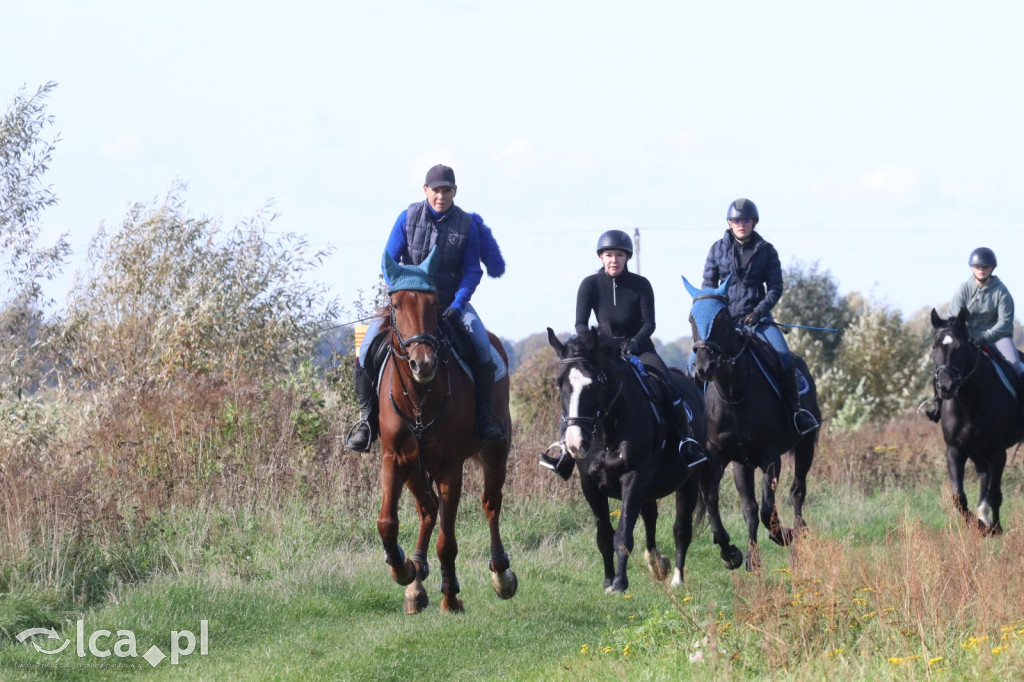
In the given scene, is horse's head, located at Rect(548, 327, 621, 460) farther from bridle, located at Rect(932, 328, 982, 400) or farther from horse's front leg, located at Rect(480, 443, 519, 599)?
bridle, located at Rect(932, 328, 982, 400)

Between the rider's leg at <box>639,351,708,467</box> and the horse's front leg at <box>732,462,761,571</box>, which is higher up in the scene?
the rider's leg at <box>639,351,708,467</box>

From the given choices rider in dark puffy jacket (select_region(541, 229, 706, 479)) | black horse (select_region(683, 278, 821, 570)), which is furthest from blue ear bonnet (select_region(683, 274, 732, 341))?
rider in dark puffy jacket (select_region(541, 229, 706, 479))

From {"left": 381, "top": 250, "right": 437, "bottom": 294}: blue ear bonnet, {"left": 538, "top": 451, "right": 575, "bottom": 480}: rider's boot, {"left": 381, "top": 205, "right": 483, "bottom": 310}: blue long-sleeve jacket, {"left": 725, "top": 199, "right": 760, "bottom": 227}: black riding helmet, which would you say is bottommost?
{"left": 538, "top": 451, "right": 575, "bottom": 480}: rider's boot

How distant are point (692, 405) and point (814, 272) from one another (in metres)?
31.8

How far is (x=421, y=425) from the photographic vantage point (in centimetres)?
956

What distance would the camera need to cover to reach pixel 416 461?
9734 mm

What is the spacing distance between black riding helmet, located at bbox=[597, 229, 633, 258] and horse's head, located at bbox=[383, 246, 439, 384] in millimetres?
2481

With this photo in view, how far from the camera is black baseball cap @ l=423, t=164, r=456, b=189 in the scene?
10.3 metres

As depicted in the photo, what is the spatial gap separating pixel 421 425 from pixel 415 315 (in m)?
0.94

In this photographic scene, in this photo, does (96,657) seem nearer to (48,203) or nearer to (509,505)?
(509,505)

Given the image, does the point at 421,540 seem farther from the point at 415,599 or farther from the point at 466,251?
the point at 466,251

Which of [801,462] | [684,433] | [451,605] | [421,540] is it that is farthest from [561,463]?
[801,462]

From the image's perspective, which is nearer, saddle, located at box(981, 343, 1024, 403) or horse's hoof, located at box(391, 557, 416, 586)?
horse's hoof, located at box(391, 557, 416, 586)

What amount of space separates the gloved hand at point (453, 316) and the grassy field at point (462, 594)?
7.88ft
